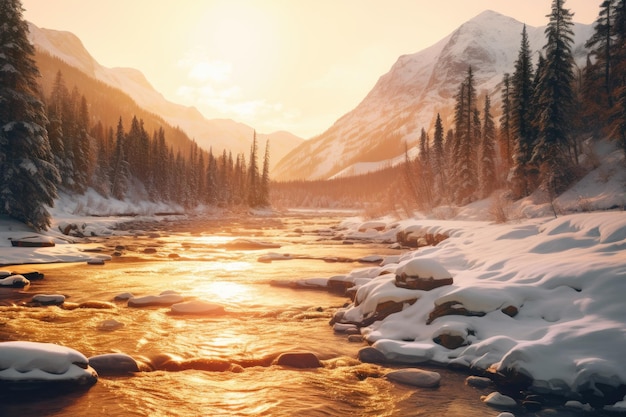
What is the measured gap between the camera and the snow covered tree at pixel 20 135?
2500 cm

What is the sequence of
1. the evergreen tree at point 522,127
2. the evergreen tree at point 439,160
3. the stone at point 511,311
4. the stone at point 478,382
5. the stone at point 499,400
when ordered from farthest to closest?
the evergreen tree at point 439,160, the evergreen tree at point 522,127, the stone at point 511,311, the stone at point 478,382, the stone at point 499,400

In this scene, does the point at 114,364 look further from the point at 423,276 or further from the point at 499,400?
the point at 423,276

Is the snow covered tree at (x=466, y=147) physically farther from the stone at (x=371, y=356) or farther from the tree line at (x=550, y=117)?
the stone at (x=371, y=356)

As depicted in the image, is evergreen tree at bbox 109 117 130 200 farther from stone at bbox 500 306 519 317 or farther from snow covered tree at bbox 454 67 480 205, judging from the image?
stone at bbox 500 306 519 317

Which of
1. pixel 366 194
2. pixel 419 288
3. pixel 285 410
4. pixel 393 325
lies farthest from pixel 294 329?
pixel 366 194

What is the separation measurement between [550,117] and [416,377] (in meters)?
33.9

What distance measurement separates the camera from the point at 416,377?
756 centimetres

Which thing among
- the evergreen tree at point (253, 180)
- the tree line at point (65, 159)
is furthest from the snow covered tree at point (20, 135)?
the evergreen tree at point (253, 180)

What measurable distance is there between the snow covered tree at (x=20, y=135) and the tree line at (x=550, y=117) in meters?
38.4

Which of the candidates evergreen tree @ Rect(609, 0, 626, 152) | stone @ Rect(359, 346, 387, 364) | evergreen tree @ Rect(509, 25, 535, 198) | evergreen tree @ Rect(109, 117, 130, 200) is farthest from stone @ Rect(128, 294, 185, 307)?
evergreen tree @ Rect(109, 117, 130, 200)

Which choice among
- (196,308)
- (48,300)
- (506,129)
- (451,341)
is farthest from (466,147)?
(48,300)

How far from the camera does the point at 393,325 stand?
10.3 meters

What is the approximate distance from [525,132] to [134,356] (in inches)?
1618

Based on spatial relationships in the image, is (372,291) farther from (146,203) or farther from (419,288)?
(146,203)
